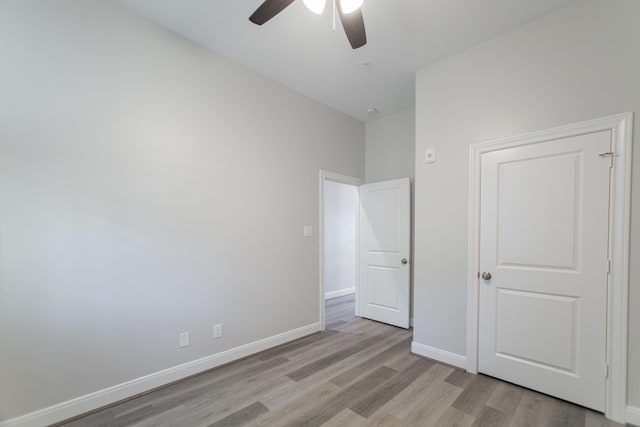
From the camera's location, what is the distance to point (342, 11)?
1533mm

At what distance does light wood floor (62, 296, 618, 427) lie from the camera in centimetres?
192

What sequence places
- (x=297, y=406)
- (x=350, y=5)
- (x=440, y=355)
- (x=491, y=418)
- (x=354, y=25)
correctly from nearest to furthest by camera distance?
→ (x=350, y=5)
(x=354, y=25)
(x=491, y=418)
(x=297, y=406)
(x=440, y=355)

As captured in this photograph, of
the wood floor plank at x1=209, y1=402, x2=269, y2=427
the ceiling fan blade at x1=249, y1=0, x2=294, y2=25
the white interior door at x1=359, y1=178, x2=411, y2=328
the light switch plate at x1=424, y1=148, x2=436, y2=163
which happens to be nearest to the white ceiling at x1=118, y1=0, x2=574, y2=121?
the ceiling fan blade at x1=249, y1=0, x2=294, y2=25

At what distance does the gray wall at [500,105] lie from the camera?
1919 mm

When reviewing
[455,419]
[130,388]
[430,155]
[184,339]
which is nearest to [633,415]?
[455,419]

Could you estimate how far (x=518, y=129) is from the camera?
7.77 ft

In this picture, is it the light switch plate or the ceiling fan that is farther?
the light switch plate

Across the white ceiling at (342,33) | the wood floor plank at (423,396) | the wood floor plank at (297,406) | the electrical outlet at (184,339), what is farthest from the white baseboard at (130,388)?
the white ceiling at (342,33)

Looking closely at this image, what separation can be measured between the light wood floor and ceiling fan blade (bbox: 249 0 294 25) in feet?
8.57

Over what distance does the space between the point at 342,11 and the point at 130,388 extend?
119 inches

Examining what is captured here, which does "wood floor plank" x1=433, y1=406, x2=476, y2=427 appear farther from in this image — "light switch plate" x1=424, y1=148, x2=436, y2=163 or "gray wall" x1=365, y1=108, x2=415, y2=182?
"gray wall" x1=365, y1=108, x2=415, y2=182

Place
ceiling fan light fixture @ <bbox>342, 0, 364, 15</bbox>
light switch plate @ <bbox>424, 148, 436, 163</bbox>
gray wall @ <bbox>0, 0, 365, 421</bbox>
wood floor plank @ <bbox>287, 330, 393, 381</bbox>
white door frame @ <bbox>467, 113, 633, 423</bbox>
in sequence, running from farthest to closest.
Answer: light switch plate @ <bbox>424, 148, 436, 163</bbox> < wood floor plank @ <bbox>287, 330, 393, 381</bbox> < white door frame @ <bbox>467, 113, 633, 423</bbox> < gray wall @ <bbox>0, 0, 365, 421</bbox> < ceiling fan light fixture @ <bbox>342, 0, 364, 15</bbox>

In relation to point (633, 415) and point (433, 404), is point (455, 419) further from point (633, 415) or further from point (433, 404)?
point (633, 415)

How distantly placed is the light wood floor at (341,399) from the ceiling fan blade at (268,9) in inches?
103
